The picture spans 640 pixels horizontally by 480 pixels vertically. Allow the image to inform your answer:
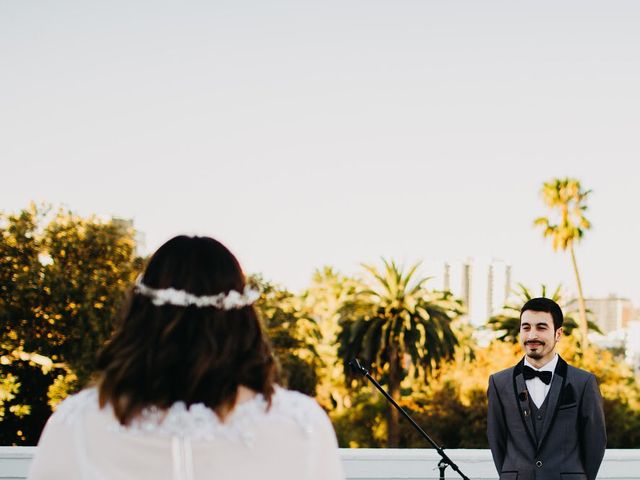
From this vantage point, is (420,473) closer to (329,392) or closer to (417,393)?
(417,393)

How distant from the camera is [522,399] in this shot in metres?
3.35

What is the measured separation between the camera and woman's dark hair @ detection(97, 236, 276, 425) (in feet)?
4.61

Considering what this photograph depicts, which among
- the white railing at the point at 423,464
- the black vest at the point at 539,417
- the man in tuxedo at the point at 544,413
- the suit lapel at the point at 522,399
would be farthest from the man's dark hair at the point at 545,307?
the white railing at the point at 423,464

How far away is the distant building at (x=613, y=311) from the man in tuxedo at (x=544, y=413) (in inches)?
6017

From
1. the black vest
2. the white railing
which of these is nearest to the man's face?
the black vest

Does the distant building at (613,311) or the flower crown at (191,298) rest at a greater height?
the distant building at (613,311)

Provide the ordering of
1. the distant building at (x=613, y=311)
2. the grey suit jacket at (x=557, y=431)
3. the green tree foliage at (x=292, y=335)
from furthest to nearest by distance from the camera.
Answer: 1. the distant building at (x=613, y=311)
2. the green tree foliage at (x=292, y=335)
3. the grey suit jacket at (x=557, y=431)

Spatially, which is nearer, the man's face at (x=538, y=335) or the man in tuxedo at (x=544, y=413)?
the man in tuxedo at (x=544, y=413)

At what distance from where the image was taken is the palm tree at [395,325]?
89.8 ft

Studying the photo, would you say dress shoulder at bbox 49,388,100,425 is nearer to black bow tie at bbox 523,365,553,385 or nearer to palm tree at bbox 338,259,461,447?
black bow tie at bbox 523,365,553,385

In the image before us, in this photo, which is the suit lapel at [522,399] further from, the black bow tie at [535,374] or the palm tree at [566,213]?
the palm tree at [566,213]

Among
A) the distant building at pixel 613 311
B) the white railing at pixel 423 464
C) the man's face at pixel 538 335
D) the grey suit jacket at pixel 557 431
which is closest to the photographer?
the grey suit jacket at pixel 557 431

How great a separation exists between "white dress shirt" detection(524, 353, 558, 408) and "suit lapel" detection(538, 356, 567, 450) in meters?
0.04

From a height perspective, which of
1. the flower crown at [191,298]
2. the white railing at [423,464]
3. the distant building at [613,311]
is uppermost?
the distant building at [613,311]
